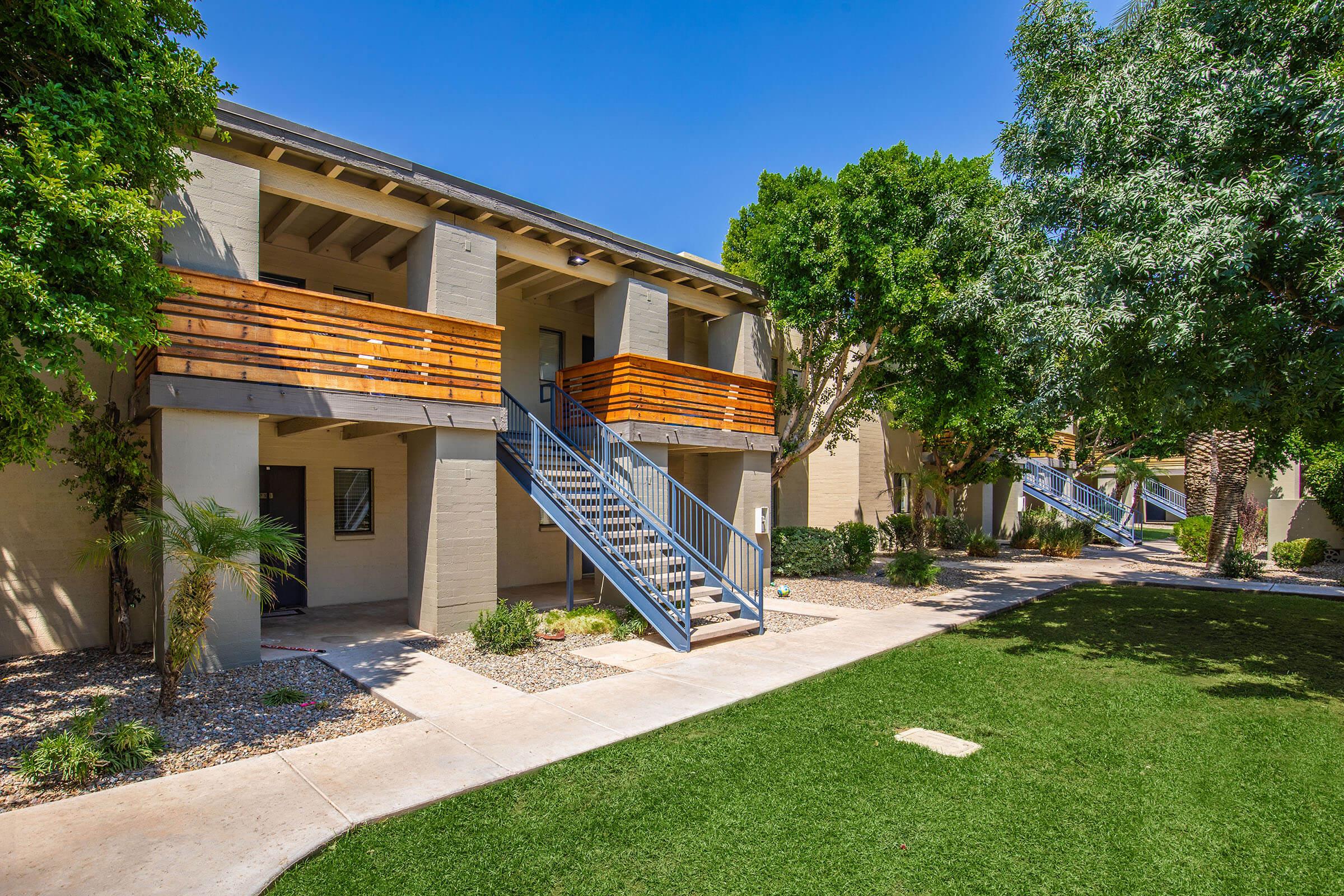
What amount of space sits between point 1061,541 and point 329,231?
20482 mm

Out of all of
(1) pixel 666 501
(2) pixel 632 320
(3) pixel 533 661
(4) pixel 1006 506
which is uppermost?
(2) pixel 632 320

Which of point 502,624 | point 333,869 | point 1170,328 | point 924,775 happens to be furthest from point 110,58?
point 1170,328

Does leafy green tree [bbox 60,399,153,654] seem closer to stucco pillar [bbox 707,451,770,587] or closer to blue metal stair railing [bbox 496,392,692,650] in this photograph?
blue metal stair railing [bbox 496,392,692,650]

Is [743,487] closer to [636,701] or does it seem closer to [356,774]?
[636,701]

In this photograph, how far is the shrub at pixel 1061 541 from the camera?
20297 mm

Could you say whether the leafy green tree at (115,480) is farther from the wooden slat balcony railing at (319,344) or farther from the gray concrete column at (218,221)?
the gray concrete column at (218,221)

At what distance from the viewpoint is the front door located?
10.8m

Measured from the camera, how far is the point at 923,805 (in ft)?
14.6

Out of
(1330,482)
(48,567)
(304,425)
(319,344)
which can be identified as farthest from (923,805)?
(1330,482)

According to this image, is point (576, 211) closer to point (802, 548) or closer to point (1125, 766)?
point (802, 548)

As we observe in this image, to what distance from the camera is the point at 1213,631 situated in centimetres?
1006

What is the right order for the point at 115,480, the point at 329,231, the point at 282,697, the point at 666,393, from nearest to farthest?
the point at 282,697 → the point at 115,480 → the point at 329,231 → the point at 666,393

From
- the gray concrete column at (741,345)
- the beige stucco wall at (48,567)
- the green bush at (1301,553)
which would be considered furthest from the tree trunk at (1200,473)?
the beige stucco wall at (48,567)

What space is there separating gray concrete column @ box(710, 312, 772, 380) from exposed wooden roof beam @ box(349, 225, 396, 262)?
6.63 m
